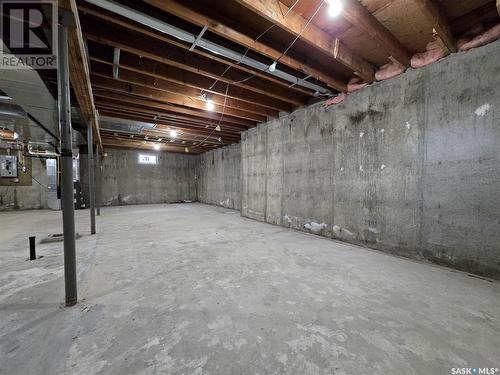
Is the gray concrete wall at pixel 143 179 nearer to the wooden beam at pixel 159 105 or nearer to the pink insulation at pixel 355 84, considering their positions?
the wooden beam at pixel 159 105

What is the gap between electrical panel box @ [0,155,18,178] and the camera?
23.3ft

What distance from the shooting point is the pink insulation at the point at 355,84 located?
321 centimetres

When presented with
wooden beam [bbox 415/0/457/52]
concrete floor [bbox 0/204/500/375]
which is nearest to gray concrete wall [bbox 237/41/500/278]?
wooden beam [bbox 415/0/457/52]

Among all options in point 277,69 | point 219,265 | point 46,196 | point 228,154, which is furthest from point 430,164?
point 46,196

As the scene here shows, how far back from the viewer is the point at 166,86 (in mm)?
3438

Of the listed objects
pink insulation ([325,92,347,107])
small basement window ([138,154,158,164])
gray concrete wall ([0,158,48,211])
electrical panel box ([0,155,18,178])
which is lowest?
gray concrete wall ([0,158,48,211])

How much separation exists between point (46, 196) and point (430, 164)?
11253 millimetres

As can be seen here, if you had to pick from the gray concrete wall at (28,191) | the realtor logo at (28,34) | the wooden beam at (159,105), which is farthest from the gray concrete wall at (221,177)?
the realtor logo at (28,34)

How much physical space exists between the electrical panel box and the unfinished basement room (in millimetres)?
4746

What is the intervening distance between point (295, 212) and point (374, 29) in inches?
125

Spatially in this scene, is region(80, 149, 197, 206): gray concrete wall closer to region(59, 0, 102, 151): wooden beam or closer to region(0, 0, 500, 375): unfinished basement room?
region(0, 0, 500, 375): unfinished basement room

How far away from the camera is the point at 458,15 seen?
2.10 m

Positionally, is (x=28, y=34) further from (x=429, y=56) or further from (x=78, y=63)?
(x=429, y=56)

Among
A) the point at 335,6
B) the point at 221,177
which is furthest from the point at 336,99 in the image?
the point at 221,177
